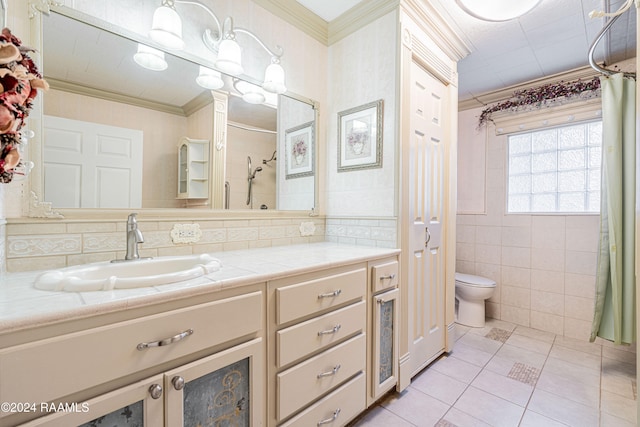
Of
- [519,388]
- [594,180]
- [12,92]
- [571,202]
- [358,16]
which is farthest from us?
[571,202]

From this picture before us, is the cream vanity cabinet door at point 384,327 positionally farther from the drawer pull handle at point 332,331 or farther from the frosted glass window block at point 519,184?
the frosted glass window block at point 519,184

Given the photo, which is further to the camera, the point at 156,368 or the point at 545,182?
the point at 545,182

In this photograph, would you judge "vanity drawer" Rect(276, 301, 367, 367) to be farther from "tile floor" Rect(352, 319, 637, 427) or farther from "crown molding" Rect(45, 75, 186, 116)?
"crown molding" Rect(45, 75, 186, 116)

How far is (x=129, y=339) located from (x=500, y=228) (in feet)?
10.7

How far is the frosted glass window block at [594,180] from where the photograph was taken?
2451 millimetres

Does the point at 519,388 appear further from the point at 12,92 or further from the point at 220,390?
the point at 12,92

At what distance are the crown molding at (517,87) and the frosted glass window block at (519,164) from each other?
647 millimetres

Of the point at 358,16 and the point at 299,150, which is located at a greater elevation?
the point at 358,16

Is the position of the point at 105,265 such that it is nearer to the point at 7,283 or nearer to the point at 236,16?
the point at 7,283

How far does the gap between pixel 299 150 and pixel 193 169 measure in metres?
0.77

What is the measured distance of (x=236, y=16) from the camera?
5.42ft

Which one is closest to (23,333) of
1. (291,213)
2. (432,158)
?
(291,213)

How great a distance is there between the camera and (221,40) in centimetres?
154

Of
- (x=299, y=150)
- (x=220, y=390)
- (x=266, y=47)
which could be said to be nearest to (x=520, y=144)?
(x=299, y=150)
